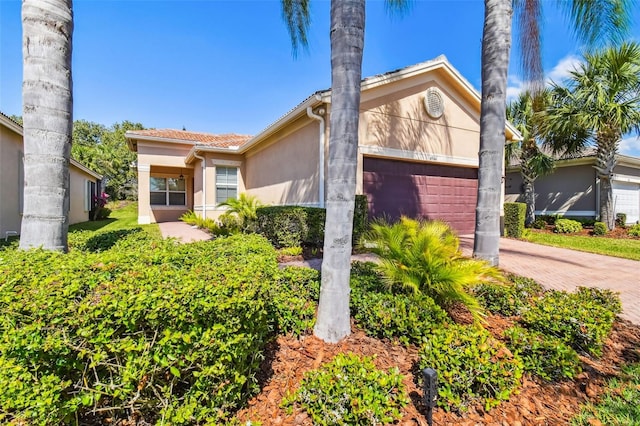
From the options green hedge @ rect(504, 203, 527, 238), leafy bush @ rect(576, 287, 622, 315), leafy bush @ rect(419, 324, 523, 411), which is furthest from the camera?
green hedge @ rect(504, 203, 527, 238)

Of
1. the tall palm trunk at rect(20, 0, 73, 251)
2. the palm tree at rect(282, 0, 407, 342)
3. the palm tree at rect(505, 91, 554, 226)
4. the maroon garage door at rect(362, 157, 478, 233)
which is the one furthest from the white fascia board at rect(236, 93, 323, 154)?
the palm tree at rect(505, 91, 554, 226)

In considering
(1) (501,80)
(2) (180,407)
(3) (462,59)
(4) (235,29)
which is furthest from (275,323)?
(3) (462,59)

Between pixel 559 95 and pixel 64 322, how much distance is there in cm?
1848

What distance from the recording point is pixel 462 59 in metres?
10.8

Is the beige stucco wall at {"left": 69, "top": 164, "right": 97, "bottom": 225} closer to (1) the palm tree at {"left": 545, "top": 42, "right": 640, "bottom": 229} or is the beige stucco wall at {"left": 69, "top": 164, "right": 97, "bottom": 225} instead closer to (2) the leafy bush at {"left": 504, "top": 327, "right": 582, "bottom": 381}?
(2) the leafy bush at {"left": 504, "top": 327, "right": 582, "bottom": 381}

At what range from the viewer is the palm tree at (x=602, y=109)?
1176 centimetres

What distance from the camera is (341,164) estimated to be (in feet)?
10.6

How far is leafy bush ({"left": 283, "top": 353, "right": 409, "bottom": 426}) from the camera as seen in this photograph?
7.19 feet

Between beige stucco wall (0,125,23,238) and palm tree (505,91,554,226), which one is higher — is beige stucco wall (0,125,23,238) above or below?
below

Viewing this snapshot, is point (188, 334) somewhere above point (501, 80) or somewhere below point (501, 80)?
below

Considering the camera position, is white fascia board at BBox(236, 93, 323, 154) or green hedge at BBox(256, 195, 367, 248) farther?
white fascia board at BBox(236, 93, 323, 154)

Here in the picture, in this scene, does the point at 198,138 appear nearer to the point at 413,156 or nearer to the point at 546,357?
the point at 413,156

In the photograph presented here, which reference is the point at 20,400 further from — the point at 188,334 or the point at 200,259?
the point at 200,259

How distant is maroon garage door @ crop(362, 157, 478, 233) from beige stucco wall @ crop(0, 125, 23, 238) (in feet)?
36.8
